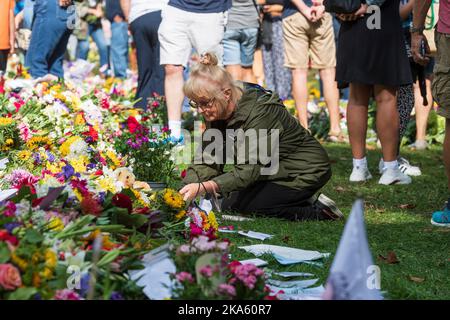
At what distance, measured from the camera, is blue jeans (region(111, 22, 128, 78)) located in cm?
1486

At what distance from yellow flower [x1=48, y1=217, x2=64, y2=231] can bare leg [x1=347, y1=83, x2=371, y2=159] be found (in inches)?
148

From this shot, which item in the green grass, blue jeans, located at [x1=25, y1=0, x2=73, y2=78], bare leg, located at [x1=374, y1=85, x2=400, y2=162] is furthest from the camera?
blue jeans, located at [x1=25, y1=0, x2=73, y2=78]

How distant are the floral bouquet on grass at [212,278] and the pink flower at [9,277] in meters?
0.48

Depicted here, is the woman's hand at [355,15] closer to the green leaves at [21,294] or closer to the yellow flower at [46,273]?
the yellow flower at [46,273]

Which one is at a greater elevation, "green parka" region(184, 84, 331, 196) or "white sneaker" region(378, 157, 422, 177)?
"green parka" region(184, 84, 331, 196)

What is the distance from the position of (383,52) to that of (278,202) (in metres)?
1.65

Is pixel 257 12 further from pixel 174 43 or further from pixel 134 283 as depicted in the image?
pixel 134 283

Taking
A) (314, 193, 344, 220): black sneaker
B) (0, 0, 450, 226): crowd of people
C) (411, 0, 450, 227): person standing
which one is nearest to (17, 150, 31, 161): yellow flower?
(0, 0, 450, 226): crowd of people

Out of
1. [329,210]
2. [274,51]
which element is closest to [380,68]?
[329,210]

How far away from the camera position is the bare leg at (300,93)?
9.25 m

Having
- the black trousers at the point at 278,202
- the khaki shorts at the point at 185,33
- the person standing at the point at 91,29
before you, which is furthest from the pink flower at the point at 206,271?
the person standing at the point at 91,29

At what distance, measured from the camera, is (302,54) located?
30.5ft

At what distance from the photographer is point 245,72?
10.4m

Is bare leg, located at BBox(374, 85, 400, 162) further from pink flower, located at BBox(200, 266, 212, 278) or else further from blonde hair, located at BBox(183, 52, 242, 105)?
pink flower, located at BBox(200, 266, 212, 278)
